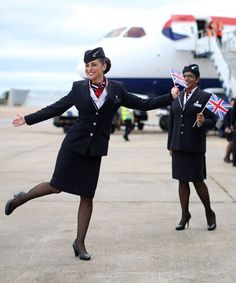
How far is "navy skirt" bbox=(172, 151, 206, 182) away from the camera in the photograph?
19.8 feet

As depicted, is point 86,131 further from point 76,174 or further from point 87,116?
point 76,174

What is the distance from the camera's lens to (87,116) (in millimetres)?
5078

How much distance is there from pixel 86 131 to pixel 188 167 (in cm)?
144

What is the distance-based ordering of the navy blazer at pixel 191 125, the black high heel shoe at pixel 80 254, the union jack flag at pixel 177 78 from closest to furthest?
the black high heel shoe at pixel 80 254 < the union jack flag at pixel 177 78 < the navy blazer at pixel 191 125

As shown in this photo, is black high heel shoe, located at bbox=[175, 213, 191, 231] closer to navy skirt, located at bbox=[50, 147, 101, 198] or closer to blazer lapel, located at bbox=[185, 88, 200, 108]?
blazer lapel, located at bbox=[185, 88, 200, 108]

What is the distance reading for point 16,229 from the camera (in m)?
6.10

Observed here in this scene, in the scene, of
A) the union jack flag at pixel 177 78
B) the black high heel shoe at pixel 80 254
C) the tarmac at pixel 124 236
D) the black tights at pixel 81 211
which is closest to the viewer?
the tarmac at pixel 124 236

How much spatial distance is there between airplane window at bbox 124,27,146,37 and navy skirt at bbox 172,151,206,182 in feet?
51.3

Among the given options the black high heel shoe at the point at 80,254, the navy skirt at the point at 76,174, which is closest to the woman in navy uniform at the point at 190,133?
the navy skirt at the point at 76,174

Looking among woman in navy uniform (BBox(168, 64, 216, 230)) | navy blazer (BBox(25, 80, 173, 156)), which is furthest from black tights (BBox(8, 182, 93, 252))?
woman in navy uniform (BBox(168, 64, 216, 230))

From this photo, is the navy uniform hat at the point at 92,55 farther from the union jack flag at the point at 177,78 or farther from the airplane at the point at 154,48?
the airplane at the point at 154,48

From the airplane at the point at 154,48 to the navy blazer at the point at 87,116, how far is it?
15597 mm

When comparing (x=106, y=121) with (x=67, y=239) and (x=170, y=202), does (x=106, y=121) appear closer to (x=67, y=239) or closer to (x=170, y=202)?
(x=67, y=239)

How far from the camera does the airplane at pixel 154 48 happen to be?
822 inches
